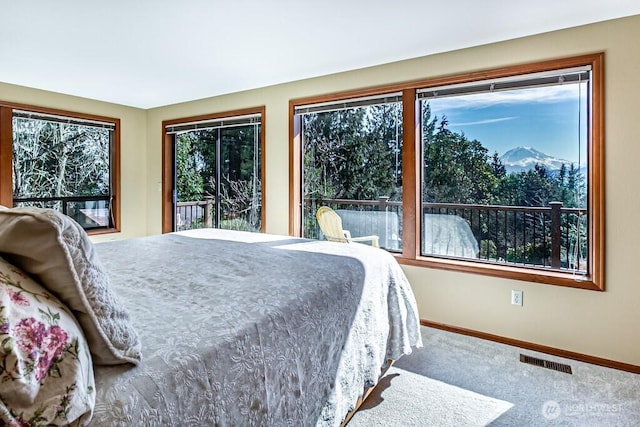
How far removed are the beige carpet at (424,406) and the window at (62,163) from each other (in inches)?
176

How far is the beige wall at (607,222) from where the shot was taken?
2.57 m

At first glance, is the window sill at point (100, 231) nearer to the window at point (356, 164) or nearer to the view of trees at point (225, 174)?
the view of trees at point (225, 174)

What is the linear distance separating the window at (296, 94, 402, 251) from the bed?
1297 mm

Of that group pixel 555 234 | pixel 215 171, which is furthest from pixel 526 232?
pixel 215 171

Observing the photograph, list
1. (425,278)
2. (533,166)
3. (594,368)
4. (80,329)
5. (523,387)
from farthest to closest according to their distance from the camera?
(425,278) < (533,166) < (594,368) < (523,387) < (80,329)

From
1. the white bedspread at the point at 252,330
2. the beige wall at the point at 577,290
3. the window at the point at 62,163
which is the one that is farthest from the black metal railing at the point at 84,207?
the beige wall at the point at 577,290

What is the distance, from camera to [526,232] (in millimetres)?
3160

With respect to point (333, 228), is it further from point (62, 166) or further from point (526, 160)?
point (62, 166)

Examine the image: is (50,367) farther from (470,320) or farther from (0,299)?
(470,320)

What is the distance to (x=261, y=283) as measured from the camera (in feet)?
5.36

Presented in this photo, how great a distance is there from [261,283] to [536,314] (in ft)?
7.85

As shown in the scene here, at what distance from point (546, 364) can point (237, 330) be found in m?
2.50

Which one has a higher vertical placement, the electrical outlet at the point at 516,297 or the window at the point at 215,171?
the window at the point at 215,171

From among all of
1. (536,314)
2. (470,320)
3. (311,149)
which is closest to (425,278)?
(470,320)
